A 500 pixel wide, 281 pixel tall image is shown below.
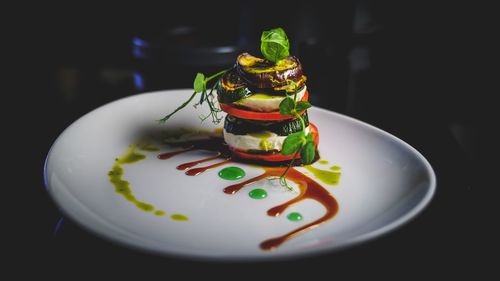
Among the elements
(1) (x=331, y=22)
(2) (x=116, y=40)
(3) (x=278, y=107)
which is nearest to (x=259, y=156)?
(3) (x=278, y=107)

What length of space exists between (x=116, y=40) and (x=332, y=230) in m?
3.47

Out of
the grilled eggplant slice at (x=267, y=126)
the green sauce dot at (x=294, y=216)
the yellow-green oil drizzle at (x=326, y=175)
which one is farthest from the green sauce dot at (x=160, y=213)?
the yellow-green oil drizzle at (x=326, y=175)

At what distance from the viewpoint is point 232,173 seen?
184cm

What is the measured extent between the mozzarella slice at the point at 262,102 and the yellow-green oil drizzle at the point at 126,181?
1.51ft

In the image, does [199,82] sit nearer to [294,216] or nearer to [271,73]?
[271,73]

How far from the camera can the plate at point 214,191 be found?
1378mm

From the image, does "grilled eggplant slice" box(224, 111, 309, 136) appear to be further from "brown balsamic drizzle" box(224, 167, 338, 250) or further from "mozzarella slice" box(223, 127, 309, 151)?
"brown balsamic drizzle" box(224, 167, 338, 250)

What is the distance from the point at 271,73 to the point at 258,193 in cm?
45

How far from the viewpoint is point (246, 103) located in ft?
6.05

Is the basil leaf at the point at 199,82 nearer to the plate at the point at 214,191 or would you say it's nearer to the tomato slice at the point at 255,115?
the tomato slice at the point at 255,115

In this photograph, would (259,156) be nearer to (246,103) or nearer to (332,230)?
(246,103)

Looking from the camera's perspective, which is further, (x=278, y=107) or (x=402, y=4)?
(x=402, y=4)

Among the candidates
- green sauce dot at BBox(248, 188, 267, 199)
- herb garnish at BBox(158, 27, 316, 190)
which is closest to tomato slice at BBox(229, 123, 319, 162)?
herb garnish at BBox(158, 27, 316, 190)

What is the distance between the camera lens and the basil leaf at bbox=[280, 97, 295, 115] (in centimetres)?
178
